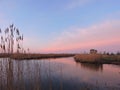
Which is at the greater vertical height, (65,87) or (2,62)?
(2,62)

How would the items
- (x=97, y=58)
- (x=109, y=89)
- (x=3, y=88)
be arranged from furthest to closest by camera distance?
1. (x=97, y=58)
2. (x=109, y=89)
3. (x=3, y=88)

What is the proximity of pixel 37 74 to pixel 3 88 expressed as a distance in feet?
3.55

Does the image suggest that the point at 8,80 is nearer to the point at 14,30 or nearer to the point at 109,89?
the point at 14,30

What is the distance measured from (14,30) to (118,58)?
2473 centimetres

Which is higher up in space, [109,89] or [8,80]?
[8,80]

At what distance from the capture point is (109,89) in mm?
9680

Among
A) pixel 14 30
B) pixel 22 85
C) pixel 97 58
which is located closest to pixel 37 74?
pixel 22 85

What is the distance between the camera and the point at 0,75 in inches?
231

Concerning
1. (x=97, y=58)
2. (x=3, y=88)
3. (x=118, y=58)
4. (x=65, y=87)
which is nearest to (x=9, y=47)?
(x=3, y=88)

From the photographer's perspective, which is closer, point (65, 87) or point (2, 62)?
point (2, 62)

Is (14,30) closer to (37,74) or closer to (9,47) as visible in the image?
(9,47)

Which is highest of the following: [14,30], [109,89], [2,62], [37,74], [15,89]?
[14,30]

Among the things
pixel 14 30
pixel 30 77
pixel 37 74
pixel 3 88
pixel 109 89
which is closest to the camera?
pixel 14 30

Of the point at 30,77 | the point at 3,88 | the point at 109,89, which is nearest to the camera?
the point at 3,88
